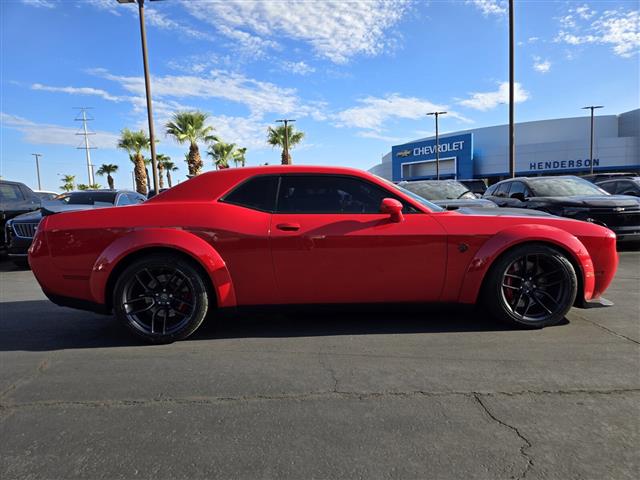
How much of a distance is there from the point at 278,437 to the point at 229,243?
5.93 feet

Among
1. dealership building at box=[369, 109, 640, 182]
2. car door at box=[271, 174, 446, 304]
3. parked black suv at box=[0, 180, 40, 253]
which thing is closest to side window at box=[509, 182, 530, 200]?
car door at box=[271, 174, 446, 304]

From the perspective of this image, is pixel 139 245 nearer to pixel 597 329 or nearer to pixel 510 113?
pixel 597 329

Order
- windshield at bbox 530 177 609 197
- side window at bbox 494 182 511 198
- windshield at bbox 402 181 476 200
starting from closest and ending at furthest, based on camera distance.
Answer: windshield at bbox 530 177 609 197 → windshield at bbox 402 181 476 200 → side window at bbox 494 182 511 198

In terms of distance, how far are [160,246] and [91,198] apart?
717 centimetres

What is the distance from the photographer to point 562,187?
29.6 feet

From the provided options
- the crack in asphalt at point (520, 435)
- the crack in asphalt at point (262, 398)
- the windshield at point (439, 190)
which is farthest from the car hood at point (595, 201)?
the crack in asphalt at point (520, 435)

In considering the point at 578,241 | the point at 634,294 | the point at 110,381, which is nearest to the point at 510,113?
the point at 634,294

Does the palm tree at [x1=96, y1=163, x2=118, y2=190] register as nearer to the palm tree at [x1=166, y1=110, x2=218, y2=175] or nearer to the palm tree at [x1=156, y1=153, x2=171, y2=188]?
the palm tree at [x1=156, y1=153, x2=171, y2=188]

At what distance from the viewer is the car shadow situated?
3926mm

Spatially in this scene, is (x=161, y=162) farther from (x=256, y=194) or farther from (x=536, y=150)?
(x=256, y=194)

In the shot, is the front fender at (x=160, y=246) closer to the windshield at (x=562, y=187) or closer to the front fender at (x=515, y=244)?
the front fender at (x=515, y=244)

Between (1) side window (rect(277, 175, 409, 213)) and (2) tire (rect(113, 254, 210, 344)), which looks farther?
(1) side window (rect(277, 175, 409, 213))

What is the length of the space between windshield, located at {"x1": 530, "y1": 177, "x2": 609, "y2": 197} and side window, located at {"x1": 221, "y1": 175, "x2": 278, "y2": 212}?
700 cm

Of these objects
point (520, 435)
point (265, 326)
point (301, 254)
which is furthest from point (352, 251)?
point (520, 435)
